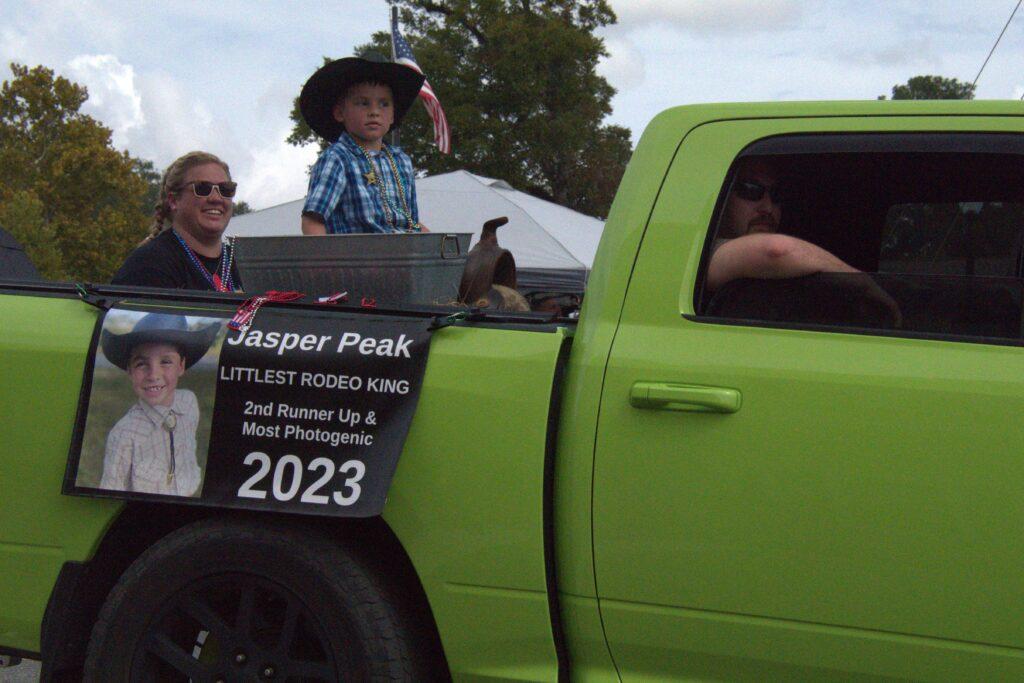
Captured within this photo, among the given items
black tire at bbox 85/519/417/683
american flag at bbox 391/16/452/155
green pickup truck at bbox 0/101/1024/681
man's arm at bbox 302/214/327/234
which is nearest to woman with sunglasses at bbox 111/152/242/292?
man's arm at bbox 302/214/327/234

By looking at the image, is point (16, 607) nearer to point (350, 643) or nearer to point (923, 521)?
point (350, 643)

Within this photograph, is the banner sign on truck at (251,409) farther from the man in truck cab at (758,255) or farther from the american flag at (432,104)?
the american flag at (432,104)

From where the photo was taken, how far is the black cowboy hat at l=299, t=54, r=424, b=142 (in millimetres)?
3633

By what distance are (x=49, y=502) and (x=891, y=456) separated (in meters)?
1.89

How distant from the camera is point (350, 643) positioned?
2.28m

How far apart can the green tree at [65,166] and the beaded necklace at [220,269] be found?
31293mm

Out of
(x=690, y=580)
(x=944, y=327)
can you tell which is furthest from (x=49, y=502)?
Result: (x=944, y=327)

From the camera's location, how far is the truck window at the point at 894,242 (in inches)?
85.1

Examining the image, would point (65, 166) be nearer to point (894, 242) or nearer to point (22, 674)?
point (22, 674)

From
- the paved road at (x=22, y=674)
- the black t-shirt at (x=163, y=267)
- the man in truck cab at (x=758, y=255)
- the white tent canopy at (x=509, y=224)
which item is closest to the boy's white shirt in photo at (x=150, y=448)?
the black t-shirt at (x=163, y=267)

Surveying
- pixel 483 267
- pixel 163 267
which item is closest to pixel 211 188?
pixel 163 267

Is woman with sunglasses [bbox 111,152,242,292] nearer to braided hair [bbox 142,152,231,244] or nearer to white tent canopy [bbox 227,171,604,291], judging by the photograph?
braided hair [bbox 142,152,231,244]

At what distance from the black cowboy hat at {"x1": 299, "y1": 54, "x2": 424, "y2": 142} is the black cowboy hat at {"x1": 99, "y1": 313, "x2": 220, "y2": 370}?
4.61 ft

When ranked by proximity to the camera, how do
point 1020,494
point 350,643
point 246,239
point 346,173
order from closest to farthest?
point 1020,494 → point 350,643 → point 246,239 → point 346,173
